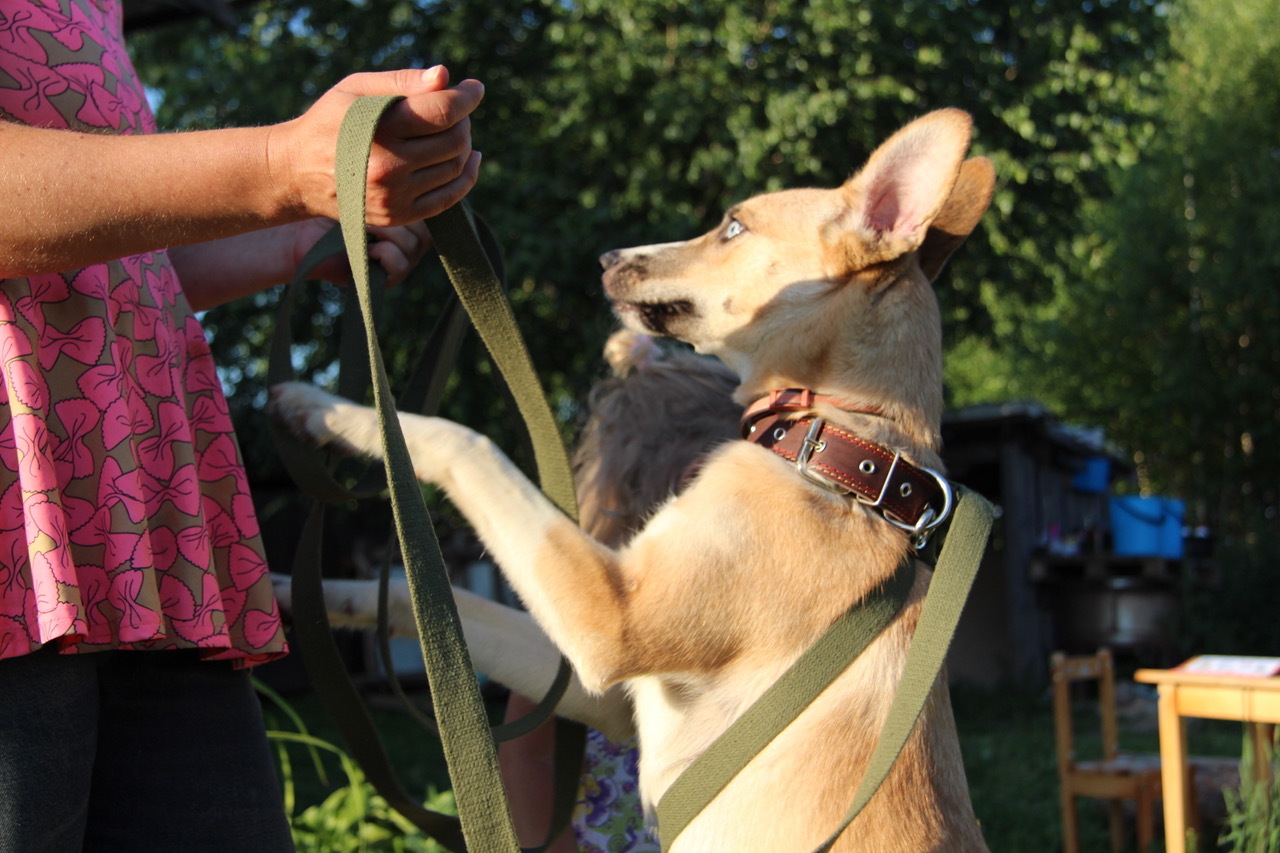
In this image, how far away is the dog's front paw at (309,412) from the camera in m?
2.05

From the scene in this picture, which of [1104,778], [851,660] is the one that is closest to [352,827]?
[851,660]

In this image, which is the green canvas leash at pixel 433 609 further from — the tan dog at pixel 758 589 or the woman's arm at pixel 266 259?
the woman's arm at pixel 266 259

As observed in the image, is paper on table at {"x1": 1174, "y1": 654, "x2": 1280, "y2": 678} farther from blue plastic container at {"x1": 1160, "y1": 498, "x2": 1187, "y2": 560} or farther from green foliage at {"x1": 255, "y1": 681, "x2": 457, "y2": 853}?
blue plastic container at {"x1": 1160, "y1": 498, "x2": 1187, "y2": 560}

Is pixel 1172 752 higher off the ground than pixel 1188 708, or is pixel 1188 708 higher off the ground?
pixel 1188 708

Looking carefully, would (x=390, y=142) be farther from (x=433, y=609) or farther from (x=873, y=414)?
(x=873, y=414)

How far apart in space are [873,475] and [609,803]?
4.71 feet

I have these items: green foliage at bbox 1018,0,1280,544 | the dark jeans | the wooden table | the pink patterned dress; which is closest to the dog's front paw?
the pink patterned dress

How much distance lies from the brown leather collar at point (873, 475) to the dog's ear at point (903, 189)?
1.72 ft

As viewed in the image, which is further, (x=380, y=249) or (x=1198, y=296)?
(x=1198, y=296)

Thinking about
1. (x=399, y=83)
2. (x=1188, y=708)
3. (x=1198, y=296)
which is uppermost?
(x=1198, y=296)

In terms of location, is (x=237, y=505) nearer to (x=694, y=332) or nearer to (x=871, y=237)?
(x=694, y=332)

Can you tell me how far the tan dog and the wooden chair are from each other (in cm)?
425

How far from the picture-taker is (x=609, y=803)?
9.72 ft

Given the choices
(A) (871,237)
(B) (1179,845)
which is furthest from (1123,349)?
(A) (871,237)
